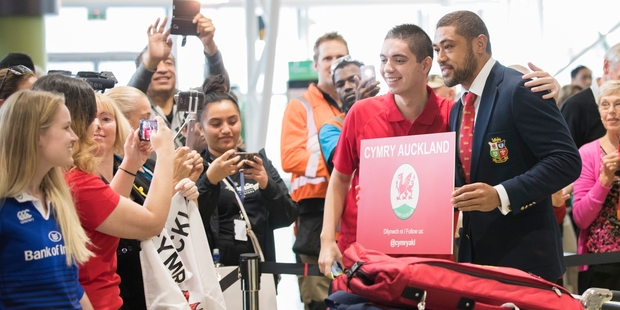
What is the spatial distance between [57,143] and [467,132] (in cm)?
163

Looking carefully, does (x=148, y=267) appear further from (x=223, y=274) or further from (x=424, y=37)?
(x=424, y=37)

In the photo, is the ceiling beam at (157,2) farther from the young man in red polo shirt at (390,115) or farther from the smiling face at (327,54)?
the young man in red polo shirt at (390,115)

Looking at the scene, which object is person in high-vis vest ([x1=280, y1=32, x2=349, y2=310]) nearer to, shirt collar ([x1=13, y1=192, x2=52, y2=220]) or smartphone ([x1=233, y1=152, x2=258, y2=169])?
smartphone ([x1=233, y1=152, x2=258, y2=169])

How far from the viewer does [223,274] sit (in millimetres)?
3773

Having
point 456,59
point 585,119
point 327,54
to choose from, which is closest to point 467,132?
point 456,59

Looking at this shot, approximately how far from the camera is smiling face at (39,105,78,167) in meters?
2.41

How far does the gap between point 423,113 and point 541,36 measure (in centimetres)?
933

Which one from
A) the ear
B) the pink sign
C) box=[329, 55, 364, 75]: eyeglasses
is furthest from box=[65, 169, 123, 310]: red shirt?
box=[329, 55, 364, 75]: eyeglasses

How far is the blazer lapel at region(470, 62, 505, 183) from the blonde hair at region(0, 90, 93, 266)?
1.54 m

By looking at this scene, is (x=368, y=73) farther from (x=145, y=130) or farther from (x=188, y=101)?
(x=145, y=130)

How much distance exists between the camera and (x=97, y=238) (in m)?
2.70

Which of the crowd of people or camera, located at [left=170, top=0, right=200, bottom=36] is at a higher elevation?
camera, located at [left=170, top=0, right=200, bottom=36]

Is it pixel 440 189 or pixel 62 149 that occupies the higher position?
pixel 62 149

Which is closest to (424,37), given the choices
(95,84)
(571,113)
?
(95,84)
